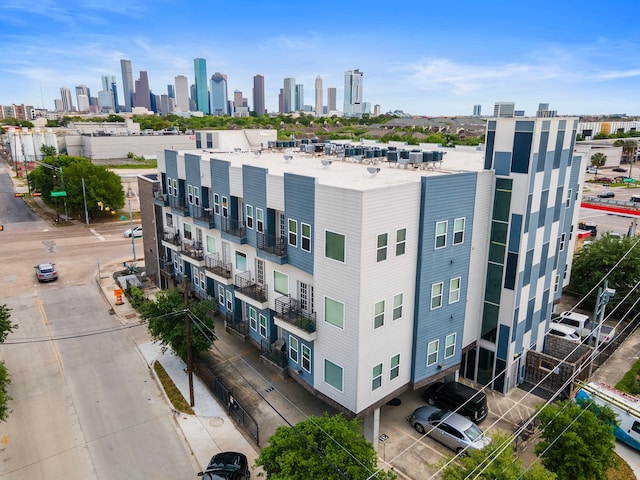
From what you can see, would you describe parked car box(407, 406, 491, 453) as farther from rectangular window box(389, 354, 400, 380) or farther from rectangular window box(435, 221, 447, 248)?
rectangular window box(435, 221, 447, 248)

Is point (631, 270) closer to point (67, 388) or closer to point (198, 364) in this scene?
point (198, 364)

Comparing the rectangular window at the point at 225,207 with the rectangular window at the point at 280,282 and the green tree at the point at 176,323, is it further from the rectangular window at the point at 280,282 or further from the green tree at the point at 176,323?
the rectangular window at the point at 280,282

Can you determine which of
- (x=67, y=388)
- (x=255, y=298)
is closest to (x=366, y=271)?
(x=255, y=298)

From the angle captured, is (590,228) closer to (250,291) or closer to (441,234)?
(441,234)

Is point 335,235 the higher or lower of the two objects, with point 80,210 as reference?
higher

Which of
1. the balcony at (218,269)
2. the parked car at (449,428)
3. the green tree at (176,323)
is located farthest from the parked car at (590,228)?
the green tree at (176,323)

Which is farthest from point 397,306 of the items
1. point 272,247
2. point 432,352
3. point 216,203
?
point 216,203
